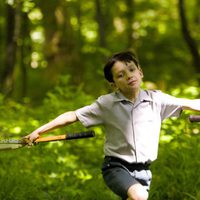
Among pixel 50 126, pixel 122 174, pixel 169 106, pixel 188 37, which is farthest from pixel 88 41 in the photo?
pixel 122 174

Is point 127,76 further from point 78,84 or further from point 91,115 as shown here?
point 78,84

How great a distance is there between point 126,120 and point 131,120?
44mm

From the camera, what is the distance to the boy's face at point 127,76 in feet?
13.2

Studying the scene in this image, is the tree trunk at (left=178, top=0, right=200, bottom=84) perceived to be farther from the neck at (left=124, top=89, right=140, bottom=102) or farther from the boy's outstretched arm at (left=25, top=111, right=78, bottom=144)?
the boy's outstretched arm at (left=25, top=111, right=78, bottom=144)

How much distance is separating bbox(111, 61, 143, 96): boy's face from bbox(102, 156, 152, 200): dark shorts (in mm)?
603

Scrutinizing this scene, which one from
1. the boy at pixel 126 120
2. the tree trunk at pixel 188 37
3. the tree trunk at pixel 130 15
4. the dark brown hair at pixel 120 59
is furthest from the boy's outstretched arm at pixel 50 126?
the tree trunk at pixel 130 15

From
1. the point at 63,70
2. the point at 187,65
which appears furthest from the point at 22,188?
the point at 187,65

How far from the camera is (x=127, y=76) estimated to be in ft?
13.2

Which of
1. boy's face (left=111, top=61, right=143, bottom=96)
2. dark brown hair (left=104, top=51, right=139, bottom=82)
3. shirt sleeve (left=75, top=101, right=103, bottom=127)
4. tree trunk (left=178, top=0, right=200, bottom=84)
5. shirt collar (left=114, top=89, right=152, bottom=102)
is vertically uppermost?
dark brown hair (left=104, top=51, right=139, bottom=82)

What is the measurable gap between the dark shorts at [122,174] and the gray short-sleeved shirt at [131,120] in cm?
7

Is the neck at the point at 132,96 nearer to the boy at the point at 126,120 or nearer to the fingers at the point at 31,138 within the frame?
the boy at the point at 126,120

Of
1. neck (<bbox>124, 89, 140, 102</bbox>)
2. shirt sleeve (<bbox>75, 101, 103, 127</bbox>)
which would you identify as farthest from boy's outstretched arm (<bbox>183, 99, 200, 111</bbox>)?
shirt sleeve (<bbox>75, 101, 103, 127</bbox>)

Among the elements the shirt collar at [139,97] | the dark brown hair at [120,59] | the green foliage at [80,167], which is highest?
the dark brown hair at [120,59]

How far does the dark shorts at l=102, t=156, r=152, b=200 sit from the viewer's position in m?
3.86
